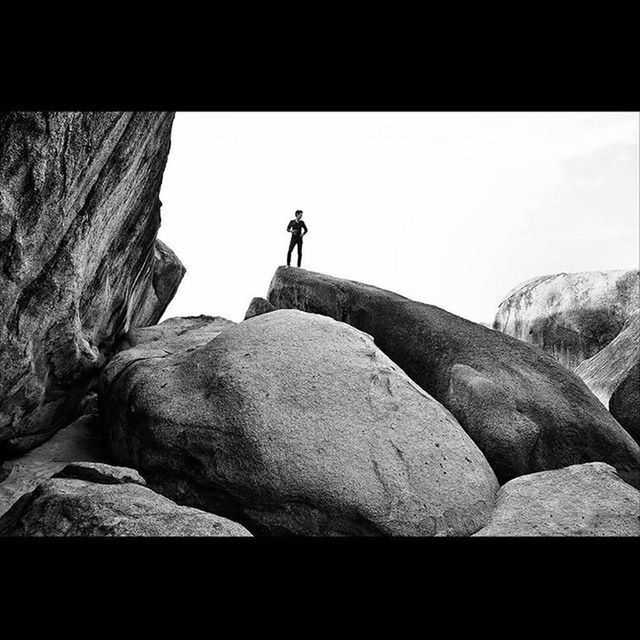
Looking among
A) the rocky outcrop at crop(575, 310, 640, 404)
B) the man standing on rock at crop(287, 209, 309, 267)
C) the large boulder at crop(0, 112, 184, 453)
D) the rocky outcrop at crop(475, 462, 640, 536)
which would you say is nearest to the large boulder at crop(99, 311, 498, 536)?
the rocky outcrop at crop(475, 462, 640, 536)

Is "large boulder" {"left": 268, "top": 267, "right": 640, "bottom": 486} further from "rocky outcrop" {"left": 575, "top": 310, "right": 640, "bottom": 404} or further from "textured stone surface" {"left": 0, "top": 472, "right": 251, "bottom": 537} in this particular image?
"textured stone surface" {"left": 0, "top": 472, "right": 251, "bottom": 537}

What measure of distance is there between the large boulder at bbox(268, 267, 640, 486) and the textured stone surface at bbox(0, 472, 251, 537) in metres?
4.59

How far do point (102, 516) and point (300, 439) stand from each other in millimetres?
2536

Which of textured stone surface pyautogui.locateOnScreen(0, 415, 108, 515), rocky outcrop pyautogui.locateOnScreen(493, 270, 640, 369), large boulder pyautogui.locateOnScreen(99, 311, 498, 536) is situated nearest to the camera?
large boulder pyautogui.locateOnScreen(99, 311, 498, 536)

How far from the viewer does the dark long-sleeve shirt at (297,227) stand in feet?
46.5

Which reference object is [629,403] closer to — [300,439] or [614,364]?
[614,364]

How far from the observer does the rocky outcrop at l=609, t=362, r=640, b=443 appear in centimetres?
1037

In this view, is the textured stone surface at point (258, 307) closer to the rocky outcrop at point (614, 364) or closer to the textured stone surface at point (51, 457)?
the textured stone surface at point (51, 457)

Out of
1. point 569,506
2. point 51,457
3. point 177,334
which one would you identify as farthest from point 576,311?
point 51,457

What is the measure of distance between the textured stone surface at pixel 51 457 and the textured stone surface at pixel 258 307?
11.9 ft

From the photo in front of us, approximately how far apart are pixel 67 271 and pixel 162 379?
5.99 ft

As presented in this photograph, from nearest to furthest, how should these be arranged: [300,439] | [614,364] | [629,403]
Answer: [300,439]
[629,403]
[614,364]

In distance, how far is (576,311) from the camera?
18641mm
